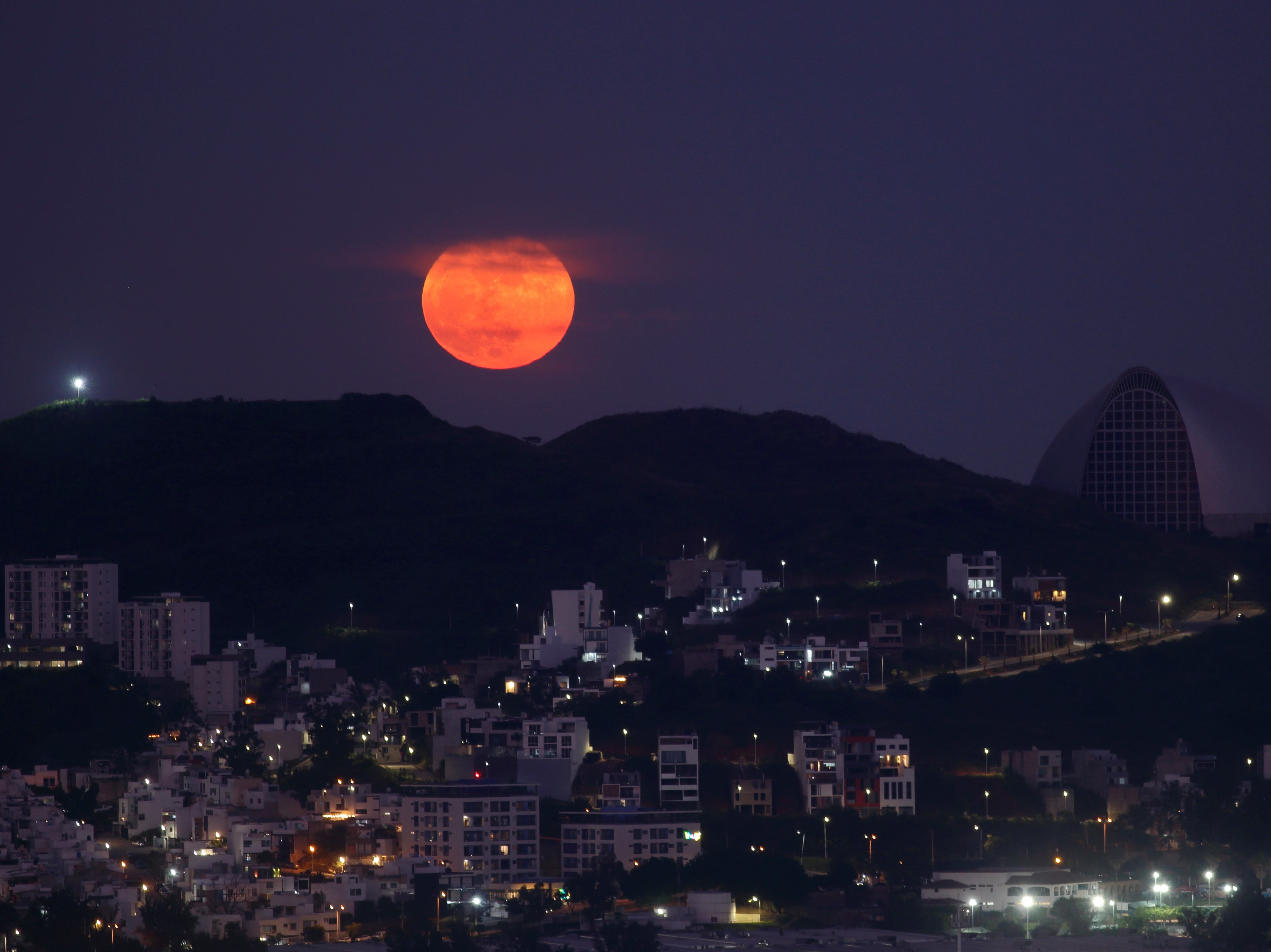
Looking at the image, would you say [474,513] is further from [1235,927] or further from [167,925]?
[1235,927]

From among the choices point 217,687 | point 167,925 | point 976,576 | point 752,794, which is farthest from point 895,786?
point 217,687

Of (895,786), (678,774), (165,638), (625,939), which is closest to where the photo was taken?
(625,939)

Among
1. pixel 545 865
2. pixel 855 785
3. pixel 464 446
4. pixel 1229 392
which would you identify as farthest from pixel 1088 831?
pixel 464 446

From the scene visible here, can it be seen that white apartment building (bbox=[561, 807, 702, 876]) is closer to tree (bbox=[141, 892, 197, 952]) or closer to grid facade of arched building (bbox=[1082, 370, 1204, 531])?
tree (bbox=[141, 892, 197, 952])

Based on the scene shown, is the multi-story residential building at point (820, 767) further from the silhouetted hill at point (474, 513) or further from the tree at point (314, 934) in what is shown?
the silhouetted hill at point (474, 513)

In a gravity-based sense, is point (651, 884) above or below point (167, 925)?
above

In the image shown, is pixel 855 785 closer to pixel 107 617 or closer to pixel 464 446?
pixel 107 617
